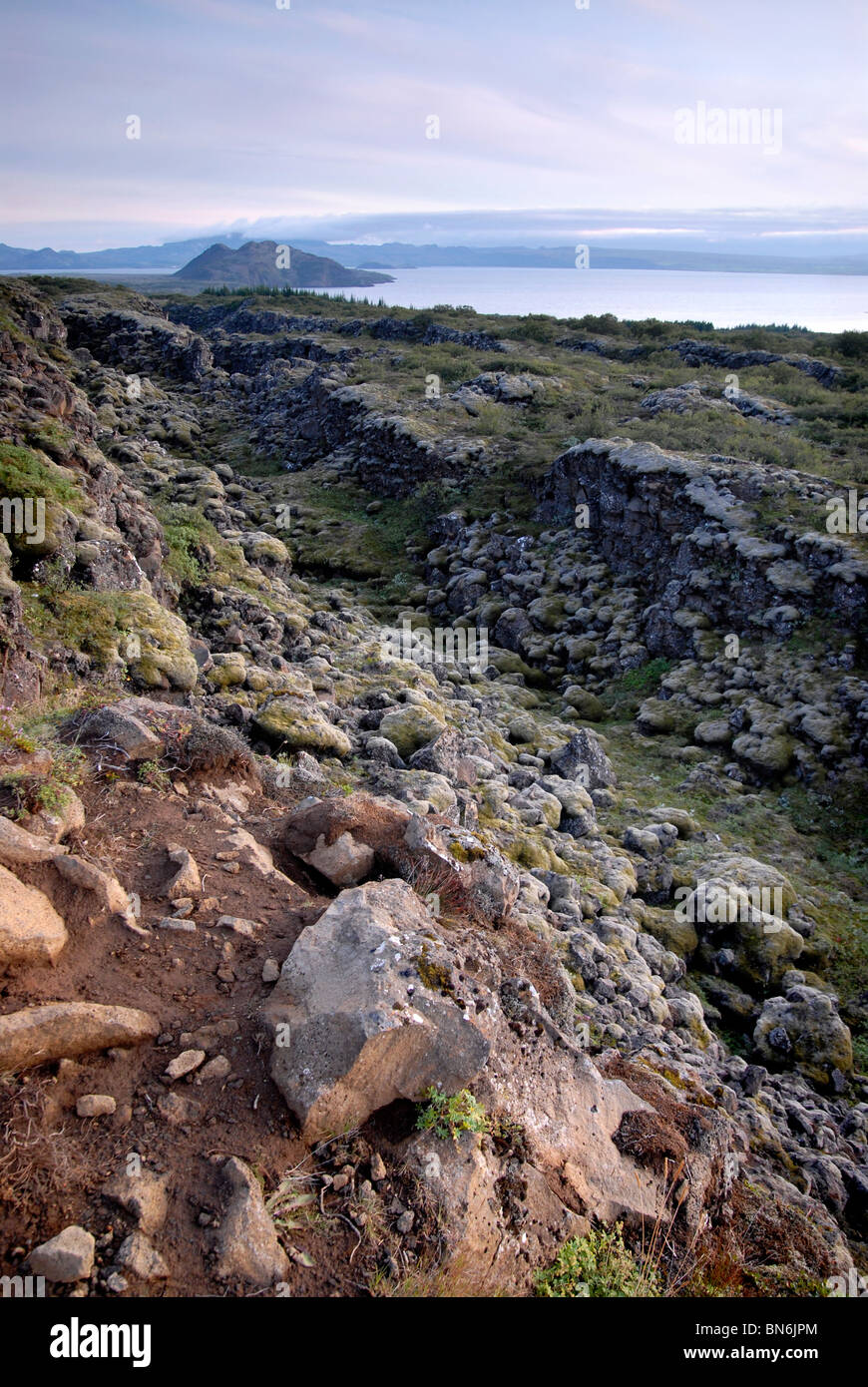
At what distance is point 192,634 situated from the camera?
→ 11.0 m

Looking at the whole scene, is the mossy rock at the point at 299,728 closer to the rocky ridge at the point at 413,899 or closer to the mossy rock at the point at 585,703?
the rocky ridge at the point at 413,899

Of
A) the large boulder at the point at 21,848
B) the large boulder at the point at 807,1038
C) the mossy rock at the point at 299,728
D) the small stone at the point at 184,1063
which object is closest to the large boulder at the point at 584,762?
the mossy rock at the point at 299,728

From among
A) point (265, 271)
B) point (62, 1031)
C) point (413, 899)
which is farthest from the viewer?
point (265, 271)

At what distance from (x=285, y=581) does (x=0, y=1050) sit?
14.6 metres

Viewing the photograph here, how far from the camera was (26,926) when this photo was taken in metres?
3.68

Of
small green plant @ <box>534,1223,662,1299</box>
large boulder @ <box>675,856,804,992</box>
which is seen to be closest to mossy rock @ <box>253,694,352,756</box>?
large boulder @ <box>675,856,804,992</box>

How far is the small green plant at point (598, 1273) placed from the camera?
136 inches

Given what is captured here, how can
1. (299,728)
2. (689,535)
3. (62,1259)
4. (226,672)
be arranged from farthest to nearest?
(689,535) → (226,672) → (299,728) → (62,1259)

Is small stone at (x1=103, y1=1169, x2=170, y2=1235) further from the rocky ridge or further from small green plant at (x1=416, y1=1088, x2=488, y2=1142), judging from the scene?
small green plant at (x1=416, y1=1088, x2=488, y2=1142)

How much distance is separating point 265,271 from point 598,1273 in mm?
156715

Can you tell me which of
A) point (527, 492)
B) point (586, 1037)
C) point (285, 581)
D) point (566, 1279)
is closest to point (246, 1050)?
point (566, 1279)

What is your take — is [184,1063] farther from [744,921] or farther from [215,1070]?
[744,921]

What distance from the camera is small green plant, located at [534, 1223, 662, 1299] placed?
11.3 feet

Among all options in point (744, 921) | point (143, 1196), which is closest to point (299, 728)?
point (744, 921)
